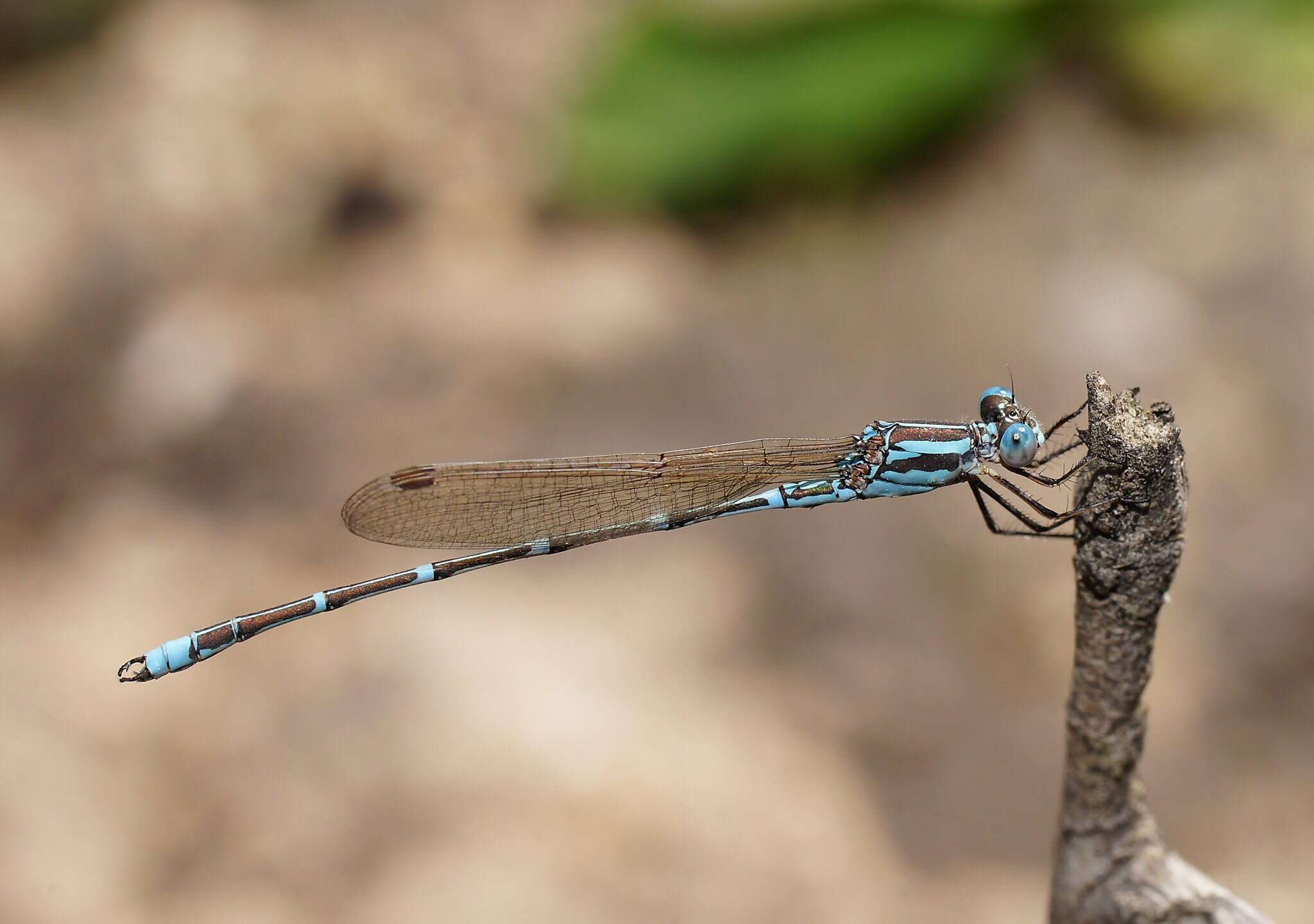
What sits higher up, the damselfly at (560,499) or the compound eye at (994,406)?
the damselfly at (560,499)

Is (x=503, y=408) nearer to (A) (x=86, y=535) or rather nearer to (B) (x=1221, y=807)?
(A) (x=86, y=535)

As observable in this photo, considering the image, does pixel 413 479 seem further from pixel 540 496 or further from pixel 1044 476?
pixel 1044 476

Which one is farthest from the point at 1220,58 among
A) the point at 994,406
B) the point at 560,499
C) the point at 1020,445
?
the point at 560,499

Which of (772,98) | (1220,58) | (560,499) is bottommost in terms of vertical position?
(560,499)

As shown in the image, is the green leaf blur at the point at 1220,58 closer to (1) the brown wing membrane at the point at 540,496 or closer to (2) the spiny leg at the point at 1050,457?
(2) the spiny leg at the point at 1050,457

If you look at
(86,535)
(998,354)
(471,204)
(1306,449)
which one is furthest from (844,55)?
(86,535)

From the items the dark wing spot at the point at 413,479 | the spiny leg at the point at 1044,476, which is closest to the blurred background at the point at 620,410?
the dark wing spot at the point at 413,479
